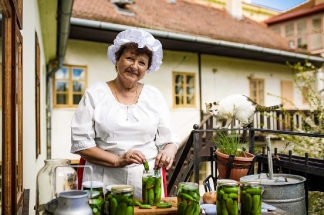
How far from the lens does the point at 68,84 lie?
31.9ft

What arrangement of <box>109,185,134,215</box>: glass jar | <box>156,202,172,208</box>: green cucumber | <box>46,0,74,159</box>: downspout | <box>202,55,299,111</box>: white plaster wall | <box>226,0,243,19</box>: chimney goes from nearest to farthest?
<box>109,185,134,215</box>: glass jar
<box>156,202,172,208</box>: green cucumber
<box>46,0,74,159</box>: downspout
<box>202,55,299,111</box>: white plaster wall
<box>226,0,243,19</box>: chimney

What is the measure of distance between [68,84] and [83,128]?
26.5 ft

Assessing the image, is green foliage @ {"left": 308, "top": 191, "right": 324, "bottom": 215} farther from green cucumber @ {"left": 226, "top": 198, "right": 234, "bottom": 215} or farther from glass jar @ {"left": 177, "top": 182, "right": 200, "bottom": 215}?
glass jar @ {"left": 177, "top": 182, "right": 200, "bottom": 215}

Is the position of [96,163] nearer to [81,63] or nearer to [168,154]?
[168,154]

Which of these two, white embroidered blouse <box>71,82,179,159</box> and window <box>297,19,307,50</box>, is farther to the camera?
window <box>297,19,307,50</box>

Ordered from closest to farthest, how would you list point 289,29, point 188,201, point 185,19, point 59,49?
point 188,201, point 59,49, point 185,19, point 289,29

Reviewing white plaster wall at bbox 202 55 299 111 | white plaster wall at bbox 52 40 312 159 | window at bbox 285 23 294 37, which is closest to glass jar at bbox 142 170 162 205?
white plaster wall at bbox 52 40 312 159

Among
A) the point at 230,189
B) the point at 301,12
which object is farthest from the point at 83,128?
the point at 301,12

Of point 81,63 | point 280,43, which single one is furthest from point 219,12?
point 81,63

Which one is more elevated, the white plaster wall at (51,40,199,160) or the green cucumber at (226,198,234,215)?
the white plaster wall at (51,40,199,160)

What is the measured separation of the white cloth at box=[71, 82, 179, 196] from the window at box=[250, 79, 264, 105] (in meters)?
11.7

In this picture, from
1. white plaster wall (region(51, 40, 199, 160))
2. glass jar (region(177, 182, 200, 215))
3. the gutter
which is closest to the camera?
glass jar (region(177, 182, 200, 215))

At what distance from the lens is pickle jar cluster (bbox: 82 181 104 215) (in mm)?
1452

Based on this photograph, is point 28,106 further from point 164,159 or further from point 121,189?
point 121,189
